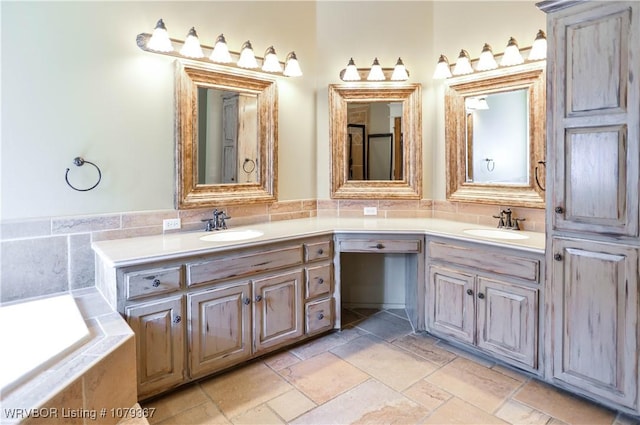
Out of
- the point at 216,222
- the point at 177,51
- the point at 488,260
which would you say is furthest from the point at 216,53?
the point at 488,260

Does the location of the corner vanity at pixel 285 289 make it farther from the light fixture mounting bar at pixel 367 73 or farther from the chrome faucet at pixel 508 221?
the light fixture mounting bar at pixel 367 73

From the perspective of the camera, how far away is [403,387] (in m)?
2.30

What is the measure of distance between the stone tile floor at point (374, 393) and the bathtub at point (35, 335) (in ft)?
2.19

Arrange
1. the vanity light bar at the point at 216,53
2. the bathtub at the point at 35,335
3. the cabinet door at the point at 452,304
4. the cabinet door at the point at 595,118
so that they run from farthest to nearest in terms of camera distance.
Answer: the cabinet door at the point at 452,304, the vanity light bar at the point at 216,53, the cabinet door at the point at 595,118, the bathtub at the point at 35,335

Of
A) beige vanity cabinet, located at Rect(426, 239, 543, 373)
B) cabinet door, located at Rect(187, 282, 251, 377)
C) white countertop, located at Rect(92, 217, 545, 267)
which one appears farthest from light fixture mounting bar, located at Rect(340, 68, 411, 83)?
cabinet door, located at Rect(187, 282, 251, 377)

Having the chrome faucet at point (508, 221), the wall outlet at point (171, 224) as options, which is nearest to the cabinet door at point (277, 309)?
the wall outlet at point (171, 224)

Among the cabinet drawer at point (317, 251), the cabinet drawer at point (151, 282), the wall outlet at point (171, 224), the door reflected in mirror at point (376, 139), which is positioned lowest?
the cabinet drawer at point (151, 282)

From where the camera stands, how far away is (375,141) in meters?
3.39

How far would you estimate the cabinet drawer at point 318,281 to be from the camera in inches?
109

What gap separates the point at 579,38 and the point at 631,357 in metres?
1.62

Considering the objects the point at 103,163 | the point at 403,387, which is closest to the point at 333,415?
the point at 403,387

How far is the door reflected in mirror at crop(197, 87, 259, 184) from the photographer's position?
2.78 m

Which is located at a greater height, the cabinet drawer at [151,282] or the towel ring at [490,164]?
the towel ring at [490,164]

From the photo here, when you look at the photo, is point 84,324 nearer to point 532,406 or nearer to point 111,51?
point 111,51
